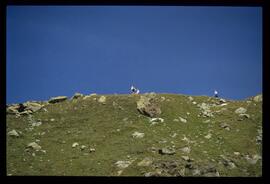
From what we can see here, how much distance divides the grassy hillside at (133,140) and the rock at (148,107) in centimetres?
32


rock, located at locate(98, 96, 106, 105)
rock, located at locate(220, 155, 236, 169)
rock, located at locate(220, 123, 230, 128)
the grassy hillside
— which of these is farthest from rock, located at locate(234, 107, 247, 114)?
rock, located at locate(98, 96, 106, 105)

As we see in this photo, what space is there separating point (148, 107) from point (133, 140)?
3.85 metres

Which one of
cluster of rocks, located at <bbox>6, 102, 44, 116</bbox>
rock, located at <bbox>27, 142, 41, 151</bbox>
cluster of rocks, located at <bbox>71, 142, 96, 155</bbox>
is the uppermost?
cluster of rocks, located at <bbox>6, 102, 44, 116</bbox>

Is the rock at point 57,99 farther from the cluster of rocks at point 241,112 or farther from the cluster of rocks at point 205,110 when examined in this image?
the cluster of rocks at point 241,112

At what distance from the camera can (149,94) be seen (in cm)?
2578

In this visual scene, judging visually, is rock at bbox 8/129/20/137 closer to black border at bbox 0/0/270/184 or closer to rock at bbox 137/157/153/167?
rock at bbox 137/157/153/167

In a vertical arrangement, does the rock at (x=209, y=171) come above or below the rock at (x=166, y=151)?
below

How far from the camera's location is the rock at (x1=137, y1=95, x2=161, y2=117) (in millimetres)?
23688

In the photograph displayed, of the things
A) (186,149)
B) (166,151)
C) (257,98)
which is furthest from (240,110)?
(166,151)

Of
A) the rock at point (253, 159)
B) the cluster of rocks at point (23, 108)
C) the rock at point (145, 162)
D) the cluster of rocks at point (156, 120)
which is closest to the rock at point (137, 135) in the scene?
the cluster of rocks at point (156, 120)

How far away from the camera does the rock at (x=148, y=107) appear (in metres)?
Answer: 23.7

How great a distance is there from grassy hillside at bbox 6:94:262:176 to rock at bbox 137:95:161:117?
12.7 inches
